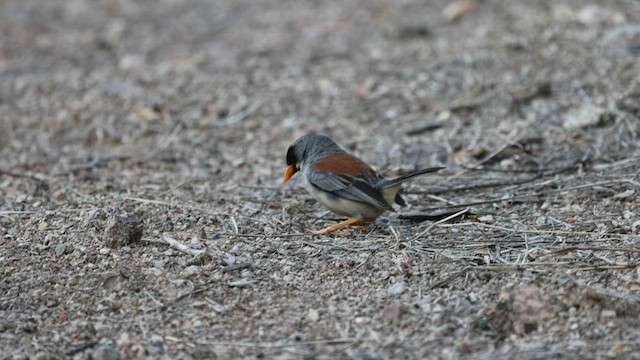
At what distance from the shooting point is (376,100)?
8.77m

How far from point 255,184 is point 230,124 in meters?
1.86

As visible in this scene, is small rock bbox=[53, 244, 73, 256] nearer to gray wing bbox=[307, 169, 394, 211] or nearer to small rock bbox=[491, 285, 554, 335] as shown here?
gray wing bbox=[307, 169, 394, 211]

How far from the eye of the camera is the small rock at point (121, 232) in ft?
17.1

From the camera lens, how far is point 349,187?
5816 mm

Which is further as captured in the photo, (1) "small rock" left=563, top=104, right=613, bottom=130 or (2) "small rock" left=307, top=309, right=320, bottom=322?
(1) "small rock" left=563, top=104, right=613, bottom=130

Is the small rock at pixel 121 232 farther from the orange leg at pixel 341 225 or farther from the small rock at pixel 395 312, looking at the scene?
the small rock at pixel 395 312

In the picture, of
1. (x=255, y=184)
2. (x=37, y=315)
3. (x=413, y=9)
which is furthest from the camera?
(x=413, y=9)

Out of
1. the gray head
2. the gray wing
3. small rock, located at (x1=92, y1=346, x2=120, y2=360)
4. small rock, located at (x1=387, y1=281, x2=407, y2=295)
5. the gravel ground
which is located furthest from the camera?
the gray head

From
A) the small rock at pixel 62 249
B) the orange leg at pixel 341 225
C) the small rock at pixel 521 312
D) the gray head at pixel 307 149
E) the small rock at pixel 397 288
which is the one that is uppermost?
the gray head at pixel 307 149

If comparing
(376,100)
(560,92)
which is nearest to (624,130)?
(560,92)

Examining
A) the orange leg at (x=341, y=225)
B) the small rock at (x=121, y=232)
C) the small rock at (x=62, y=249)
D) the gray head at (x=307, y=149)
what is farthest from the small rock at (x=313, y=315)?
the gray head at (x=307, y=149)

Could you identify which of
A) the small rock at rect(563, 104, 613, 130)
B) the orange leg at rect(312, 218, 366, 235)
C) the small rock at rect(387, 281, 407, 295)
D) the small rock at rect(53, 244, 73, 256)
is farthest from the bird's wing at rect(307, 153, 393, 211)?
the small rock at rect(563, 104, 613, 130)

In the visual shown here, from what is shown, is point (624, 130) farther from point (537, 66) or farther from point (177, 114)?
point (177, 114)

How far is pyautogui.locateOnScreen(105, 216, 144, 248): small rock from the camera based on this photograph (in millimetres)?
5219
